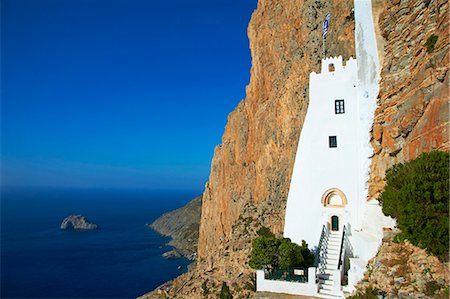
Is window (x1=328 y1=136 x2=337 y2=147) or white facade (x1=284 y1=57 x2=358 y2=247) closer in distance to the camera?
white facade (x1=284 y1=57 x2=358 y2=247)

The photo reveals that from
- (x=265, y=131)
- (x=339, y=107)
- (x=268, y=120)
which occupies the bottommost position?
(x=339, y=107)

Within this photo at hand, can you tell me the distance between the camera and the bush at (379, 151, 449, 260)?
10.5m

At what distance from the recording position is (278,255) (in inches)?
652

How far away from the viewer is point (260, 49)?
43.2 metres

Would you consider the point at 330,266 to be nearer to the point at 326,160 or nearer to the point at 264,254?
the point at 264,254

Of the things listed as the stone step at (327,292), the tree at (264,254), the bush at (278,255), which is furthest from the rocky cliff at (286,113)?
the stone step at (327,292)

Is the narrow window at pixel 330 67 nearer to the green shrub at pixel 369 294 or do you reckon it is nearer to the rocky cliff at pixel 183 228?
the green shrub at pixel 369 294

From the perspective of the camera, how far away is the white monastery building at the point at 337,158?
1770cm

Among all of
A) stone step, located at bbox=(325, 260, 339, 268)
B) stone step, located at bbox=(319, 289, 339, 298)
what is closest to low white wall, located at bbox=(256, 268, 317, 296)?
stone step, located at bbox=(319, 289, 339, 298)

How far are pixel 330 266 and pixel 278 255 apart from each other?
2.39 meters

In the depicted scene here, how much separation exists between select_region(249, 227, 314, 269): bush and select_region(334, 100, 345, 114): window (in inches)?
291

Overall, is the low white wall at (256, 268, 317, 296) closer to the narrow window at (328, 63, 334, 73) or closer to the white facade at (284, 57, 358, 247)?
the white facade at (284, 57, 358, 247)

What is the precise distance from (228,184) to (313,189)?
30294 millimetres

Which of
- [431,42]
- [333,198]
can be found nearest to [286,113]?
[333,198]
